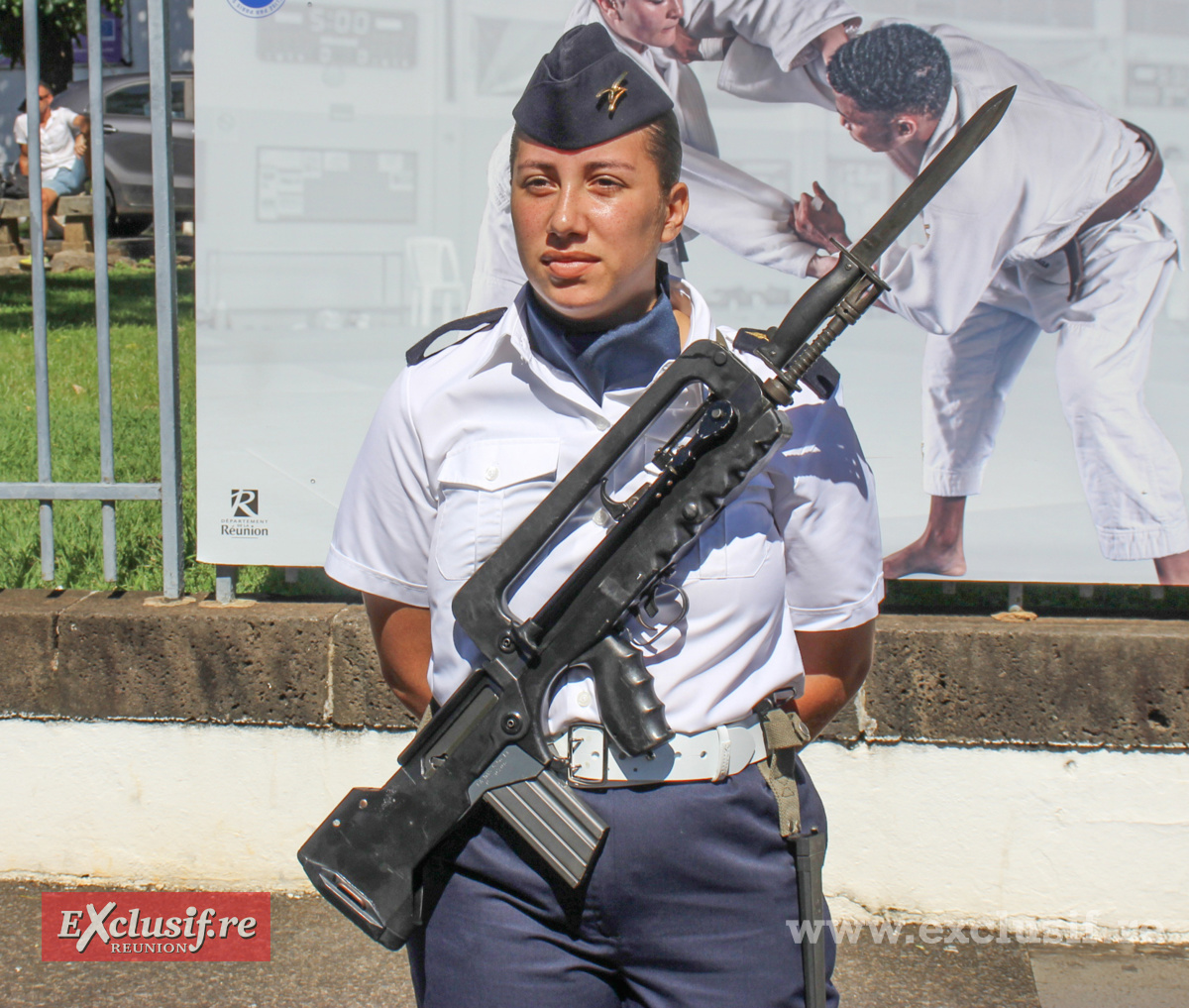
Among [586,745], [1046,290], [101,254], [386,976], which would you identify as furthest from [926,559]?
[101,254]

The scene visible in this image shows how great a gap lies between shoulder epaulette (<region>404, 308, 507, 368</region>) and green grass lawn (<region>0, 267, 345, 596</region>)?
194cm

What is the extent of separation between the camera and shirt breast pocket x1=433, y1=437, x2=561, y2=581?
1.68 metres

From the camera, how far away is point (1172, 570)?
3.29m

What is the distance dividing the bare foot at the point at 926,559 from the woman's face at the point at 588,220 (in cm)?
186

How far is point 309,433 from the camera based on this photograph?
340 cm

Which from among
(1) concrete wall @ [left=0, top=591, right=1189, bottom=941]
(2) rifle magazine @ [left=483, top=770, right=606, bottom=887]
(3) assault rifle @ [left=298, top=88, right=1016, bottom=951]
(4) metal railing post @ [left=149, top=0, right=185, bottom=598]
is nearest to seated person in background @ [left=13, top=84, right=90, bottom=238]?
(4) metal railing post @ [left=149, top=0, right=185, bottom=598]

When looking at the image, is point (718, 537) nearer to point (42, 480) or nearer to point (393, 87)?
point (393, 87)

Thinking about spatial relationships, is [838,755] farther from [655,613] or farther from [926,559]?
[655,613]

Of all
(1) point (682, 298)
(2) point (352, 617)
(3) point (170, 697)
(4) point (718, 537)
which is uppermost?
(1) point (682, 298)

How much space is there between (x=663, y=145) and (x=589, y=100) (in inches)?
4.8

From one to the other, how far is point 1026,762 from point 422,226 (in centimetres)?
205

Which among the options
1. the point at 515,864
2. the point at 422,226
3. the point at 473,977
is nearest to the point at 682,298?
the point at 515,864

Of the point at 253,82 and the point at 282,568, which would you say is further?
the point at 282,568

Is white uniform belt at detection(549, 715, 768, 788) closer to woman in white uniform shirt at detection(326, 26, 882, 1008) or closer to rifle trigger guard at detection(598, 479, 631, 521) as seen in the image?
woman in white uniform shirt at detection(326, 26, 882, 1008)
